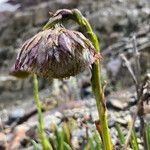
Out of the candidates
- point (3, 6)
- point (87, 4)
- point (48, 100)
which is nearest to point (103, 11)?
point (87, 4)

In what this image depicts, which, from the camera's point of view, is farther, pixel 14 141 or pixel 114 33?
pixel 114 33

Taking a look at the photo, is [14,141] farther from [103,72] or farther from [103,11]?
[103,11]

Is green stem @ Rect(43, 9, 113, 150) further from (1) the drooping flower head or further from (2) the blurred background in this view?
(2) the blurred background

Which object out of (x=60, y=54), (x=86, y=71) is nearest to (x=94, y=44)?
(x=60, y=54)

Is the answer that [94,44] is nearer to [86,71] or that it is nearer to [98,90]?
[98,90]

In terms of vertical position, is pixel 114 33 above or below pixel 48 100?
above

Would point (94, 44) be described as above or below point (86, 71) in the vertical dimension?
above
